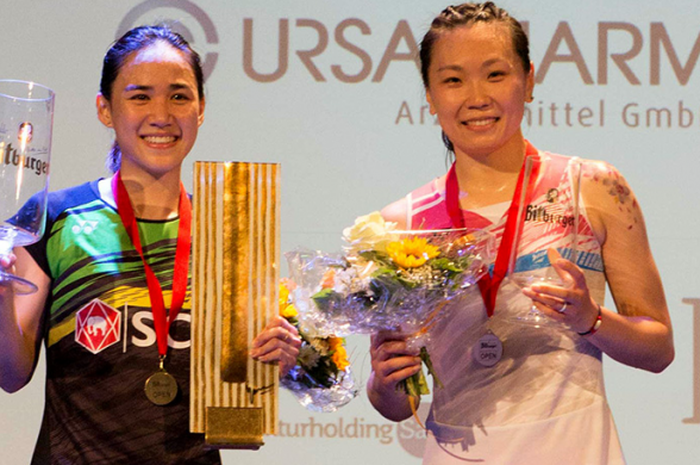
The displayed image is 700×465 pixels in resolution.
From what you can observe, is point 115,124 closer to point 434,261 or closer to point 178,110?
point 178,110

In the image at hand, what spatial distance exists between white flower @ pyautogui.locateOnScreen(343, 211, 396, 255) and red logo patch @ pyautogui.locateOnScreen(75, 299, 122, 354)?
0.58m

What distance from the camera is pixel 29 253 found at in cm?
232

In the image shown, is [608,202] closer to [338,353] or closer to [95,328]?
[338,353]

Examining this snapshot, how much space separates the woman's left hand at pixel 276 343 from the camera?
2.15 meters

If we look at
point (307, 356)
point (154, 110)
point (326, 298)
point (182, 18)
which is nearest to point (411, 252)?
point (326, 298)

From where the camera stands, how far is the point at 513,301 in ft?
7.52

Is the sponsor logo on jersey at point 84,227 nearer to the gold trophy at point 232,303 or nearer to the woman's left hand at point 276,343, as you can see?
the gold trophy at point 232,303

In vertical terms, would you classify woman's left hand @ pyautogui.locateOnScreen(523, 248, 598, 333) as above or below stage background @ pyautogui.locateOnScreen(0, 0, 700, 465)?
below

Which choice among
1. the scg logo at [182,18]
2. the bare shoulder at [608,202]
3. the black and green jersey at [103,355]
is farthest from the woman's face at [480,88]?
the scg logo at [182,18]

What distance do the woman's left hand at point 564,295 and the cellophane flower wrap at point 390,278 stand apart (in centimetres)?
17

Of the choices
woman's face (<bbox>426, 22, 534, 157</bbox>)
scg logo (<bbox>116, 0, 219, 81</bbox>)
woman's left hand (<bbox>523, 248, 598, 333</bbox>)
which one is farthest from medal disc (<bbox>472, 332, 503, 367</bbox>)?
scg logo (<bbox>116, 0, 219, 81</bbox>)

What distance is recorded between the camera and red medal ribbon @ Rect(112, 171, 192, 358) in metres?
2.30

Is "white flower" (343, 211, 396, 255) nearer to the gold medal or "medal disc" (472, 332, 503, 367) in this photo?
"medal disc" (472, 332, 503, 367)

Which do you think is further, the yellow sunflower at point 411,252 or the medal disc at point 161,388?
the medal disc at point 161,388
